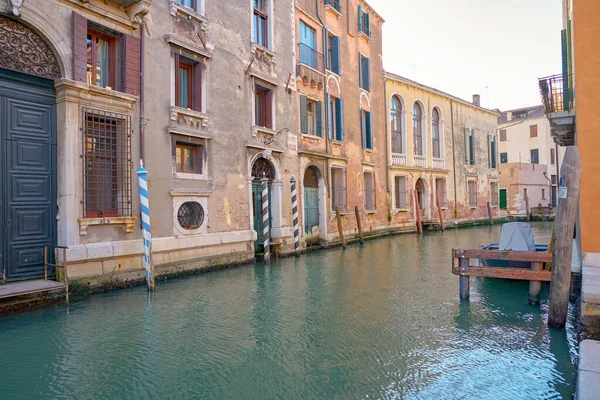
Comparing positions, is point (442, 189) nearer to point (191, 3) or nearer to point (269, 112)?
point (269, 112)

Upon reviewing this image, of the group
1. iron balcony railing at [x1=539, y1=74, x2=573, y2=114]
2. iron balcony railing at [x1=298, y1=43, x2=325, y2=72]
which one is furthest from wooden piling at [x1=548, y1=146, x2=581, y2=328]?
iron balcony railing at [x1=298, y1=43, x2=325, y2=72]

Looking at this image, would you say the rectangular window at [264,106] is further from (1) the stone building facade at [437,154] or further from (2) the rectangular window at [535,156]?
(2) the rectangular window at [535,156]

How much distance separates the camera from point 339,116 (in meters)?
16.3

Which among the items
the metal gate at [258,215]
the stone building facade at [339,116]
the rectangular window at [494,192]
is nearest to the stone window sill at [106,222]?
the metal gate at [258,215]

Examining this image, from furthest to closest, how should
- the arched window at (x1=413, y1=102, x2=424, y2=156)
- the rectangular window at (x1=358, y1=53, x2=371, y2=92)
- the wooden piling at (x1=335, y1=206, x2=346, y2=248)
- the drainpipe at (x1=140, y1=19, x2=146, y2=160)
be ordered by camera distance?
the arched window at (x1=413, y1=102, x2=424, y2=156)
the rectangular window at (x1=358, y1=53, x2=371, y2=92)
the wooden piling at (x1=335, y1=206, x2=346, y2=248)
the drainpipe at (x1=140, y1=19, x2=146, y2=160)

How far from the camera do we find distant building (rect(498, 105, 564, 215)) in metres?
32.7

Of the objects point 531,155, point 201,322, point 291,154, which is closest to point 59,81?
point 201,322

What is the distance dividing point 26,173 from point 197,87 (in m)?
4.40

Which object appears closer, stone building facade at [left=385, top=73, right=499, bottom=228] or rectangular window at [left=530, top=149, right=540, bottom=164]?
stone building facade at [left=385, top=73, right=499, bottom=228]

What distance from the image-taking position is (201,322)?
5758mm

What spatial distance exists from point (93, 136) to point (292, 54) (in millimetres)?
7841

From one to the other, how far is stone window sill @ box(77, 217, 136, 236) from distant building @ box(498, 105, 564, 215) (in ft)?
98.2

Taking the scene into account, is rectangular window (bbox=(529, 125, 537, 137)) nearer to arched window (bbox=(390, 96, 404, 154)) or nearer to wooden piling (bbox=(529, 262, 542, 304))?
arched window (bbox=(390, 96, 404, 154))

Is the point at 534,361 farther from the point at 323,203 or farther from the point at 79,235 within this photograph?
the point at 323,203
